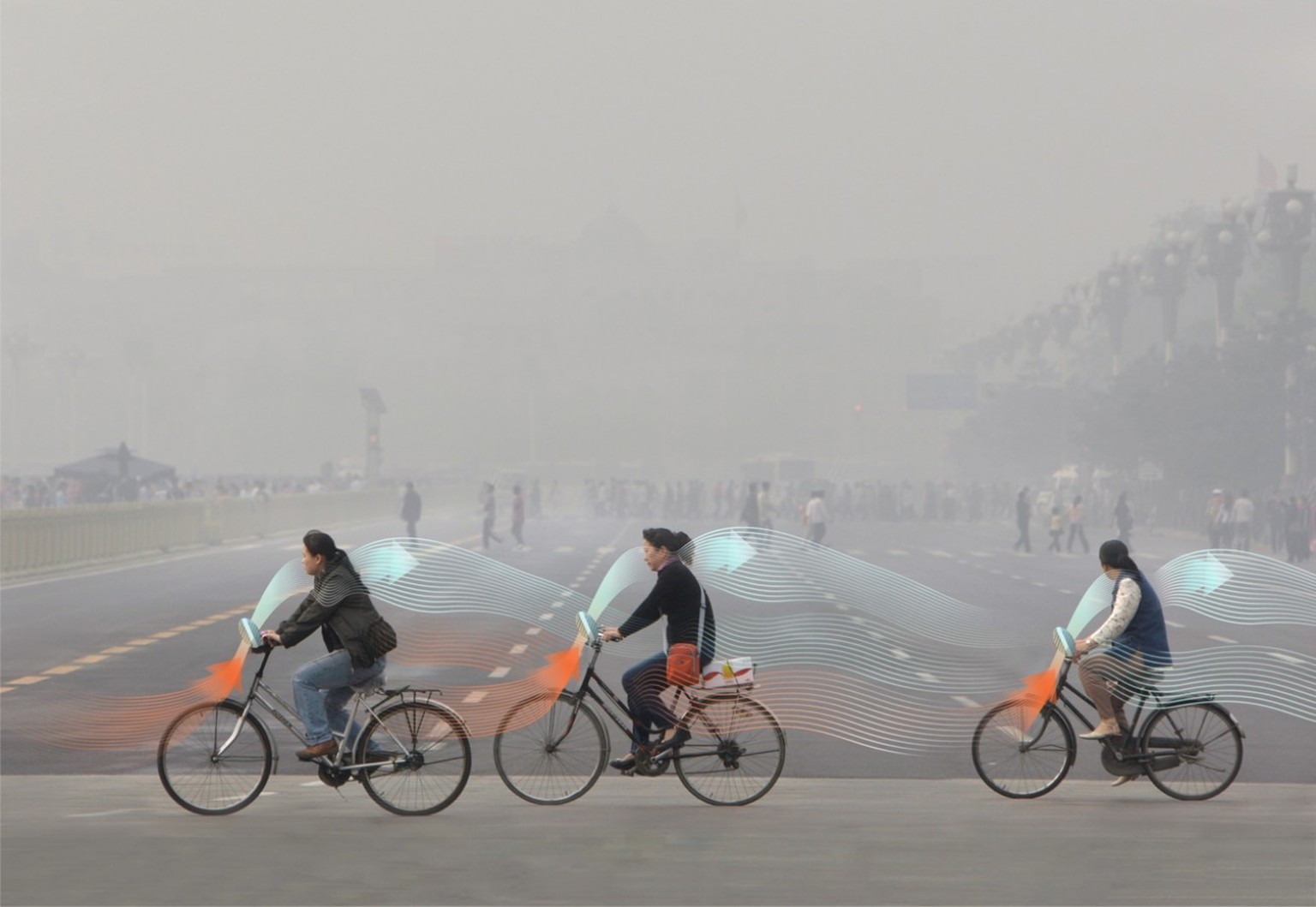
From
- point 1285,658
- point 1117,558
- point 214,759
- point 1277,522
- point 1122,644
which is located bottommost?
point 1277,522

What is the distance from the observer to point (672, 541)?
35.8ft

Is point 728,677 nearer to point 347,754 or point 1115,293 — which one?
point 347,754

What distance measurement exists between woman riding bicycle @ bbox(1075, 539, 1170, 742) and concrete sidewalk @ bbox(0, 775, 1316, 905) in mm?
594

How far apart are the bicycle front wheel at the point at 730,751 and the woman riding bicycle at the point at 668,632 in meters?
0.14

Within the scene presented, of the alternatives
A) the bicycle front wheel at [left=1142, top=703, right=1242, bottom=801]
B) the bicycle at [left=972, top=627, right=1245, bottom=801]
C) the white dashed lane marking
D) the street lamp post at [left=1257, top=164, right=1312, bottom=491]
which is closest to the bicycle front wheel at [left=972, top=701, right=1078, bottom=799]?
the bicycle at [left=972, top=627, right=1245, bottom=801]

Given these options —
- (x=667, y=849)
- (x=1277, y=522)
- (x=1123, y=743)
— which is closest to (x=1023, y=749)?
(x=1123, y=743)

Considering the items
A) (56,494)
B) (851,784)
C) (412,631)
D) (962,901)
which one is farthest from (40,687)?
(56,494)

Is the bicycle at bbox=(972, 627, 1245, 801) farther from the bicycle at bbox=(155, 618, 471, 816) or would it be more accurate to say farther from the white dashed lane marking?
the white dashed lane marking

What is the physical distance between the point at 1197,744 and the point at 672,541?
321 centimetres

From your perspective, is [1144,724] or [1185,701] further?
[1144,724]

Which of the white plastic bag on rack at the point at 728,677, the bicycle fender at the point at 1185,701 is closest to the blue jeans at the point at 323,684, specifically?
the white plastic bag on rack at the point at 728,677

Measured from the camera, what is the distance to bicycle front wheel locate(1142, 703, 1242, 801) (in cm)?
1125

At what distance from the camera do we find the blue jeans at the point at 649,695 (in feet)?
35.4

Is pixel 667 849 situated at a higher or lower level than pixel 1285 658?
higher
